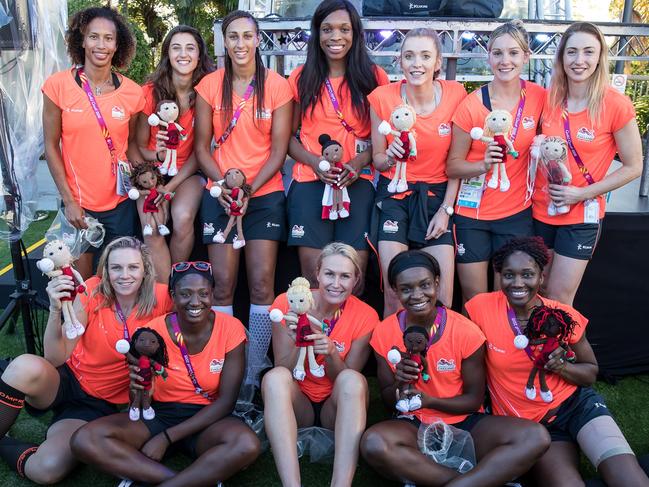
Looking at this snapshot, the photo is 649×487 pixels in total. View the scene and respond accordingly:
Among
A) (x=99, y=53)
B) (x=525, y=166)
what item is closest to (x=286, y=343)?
(x=525, y=166)

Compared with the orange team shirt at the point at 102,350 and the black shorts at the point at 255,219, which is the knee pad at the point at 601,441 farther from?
the orange team shirt at the point at 102,350

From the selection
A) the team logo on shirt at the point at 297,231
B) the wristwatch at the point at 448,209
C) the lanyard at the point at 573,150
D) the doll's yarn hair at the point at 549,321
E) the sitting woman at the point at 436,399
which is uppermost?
the lanyard at the point at 573,150

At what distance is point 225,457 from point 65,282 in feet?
4.02

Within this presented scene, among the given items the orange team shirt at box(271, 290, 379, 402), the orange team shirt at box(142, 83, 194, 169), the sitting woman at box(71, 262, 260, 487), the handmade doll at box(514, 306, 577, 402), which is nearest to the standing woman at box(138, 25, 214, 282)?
the orange team shirt at box(142, 83, 194, 169)

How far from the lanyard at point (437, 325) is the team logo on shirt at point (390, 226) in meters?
0.70

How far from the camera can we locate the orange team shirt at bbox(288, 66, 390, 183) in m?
4.19

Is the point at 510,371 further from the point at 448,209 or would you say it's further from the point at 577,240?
the point at 448,209

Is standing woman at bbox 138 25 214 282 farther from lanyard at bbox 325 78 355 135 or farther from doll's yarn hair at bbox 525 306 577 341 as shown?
doll's yarn hair at bbox 525 306 577 341

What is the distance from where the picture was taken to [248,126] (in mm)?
4227

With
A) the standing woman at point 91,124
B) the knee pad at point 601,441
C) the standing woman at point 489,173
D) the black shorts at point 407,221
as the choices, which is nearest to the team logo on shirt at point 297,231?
the black shorts at point 407,221

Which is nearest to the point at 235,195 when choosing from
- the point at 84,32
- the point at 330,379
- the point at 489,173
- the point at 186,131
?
the point at 186,131

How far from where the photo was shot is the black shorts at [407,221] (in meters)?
4.00

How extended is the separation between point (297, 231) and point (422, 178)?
883 millimetres

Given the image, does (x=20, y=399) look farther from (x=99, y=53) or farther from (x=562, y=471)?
(x=562, y=471)
